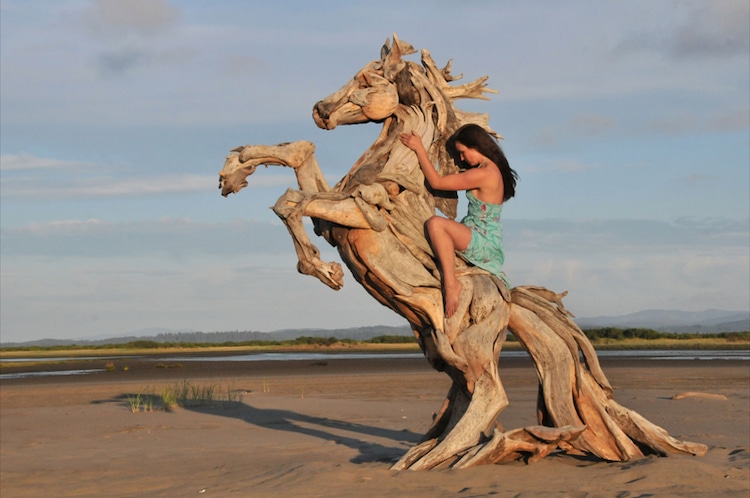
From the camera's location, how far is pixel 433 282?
8.16 meters

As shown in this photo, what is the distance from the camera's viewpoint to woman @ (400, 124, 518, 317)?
823cm

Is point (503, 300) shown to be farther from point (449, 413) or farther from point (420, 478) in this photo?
point (420, 478)

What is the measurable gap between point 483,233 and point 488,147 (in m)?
0.83

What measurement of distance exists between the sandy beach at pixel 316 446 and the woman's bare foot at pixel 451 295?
1.47 m

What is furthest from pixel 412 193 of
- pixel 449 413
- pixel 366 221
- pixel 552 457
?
pixel 552 457

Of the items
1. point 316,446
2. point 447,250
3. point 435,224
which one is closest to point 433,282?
point 447,250

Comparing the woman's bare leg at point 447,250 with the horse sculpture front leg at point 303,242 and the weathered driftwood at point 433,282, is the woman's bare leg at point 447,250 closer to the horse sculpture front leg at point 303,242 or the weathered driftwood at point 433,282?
the weathered driftwood at point 433,282

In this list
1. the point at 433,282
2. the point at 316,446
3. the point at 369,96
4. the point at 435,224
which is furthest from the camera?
the point at 316,446

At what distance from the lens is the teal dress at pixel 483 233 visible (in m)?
8.26

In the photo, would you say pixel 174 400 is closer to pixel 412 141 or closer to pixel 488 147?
pixel 412 141

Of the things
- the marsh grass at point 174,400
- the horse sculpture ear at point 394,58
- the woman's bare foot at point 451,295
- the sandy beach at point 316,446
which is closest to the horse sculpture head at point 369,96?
the horse sculpture ear at point 394,58

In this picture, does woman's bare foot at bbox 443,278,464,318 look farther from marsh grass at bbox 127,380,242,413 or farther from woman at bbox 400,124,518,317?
marsh grass at bbox 127,380,242,413

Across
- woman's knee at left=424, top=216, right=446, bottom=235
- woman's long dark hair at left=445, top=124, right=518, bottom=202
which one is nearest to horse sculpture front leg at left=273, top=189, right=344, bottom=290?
woman's knee at left=424, top=216, right=446, bottom=235

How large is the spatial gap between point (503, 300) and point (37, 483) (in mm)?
5308
